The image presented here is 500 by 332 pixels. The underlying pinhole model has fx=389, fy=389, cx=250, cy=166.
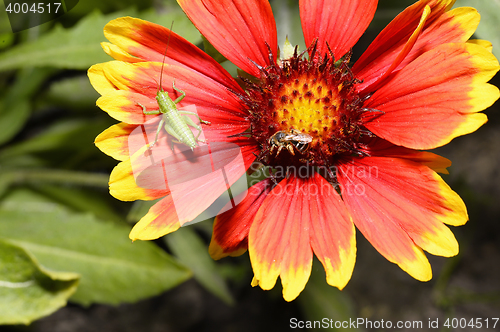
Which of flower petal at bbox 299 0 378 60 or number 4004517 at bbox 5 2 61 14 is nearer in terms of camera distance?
flower petal at bbox 299 0 378 60

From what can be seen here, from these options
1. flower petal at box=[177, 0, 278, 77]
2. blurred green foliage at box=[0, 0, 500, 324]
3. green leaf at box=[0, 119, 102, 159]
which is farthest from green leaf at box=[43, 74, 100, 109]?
flower petal at box=[177, 0, 278, 77]

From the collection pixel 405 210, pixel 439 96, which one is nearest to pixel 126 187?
pixel 405 210

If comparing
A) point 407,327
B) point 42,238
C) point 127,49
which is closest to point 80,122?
point 42,238

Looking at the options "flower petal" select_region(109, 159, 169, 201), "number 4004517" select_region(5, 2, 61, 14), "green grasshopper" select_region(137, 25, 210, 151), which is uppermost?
"number 4004517" select_region(5, 2, 61, 14)

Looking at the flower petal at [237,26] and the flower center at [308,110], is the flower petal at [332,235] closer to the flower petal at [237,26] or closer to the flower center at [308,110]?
the flower center at [308,110]

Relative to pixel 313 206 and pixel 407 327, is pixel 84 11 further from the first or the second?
pixel 407 327

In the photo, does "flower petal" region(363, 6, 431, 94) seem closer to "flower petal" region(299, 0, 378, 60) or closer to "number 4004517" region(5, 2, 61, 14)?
"flower petal" region(299, 0, 378, 60)

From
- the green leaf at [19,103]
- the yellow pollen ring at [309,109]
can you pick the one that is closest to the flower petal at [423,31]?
the yellow pollen ring at [309,109]
